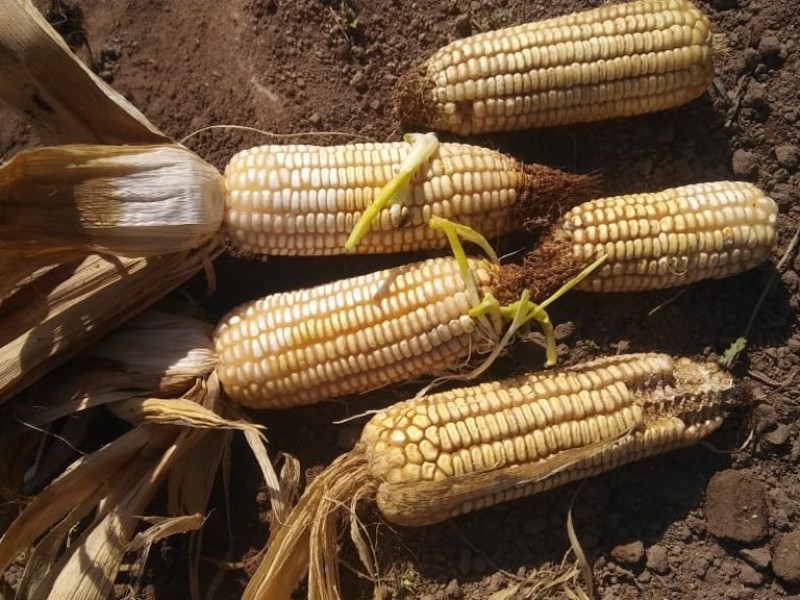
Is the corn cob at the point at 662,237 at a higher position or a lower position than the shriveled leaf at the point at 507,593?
higher

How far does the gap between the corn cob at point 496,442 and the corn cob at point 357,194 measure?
2.84 ft

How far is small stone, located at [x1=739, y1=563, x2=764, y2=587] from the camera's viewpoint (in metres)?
3.78

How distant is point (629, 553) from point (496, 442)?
115 cm

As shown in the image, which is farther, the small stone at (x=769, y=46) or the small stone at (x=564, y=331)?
the small stone at (x=769, y=46)

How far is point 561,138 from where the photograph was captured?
4.03 m

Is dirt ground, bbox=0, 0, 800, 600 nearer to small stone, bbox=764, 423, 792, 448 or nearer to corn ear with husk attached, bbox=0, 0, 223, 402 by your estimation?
small stone, bbox=764, 423, 792, 448

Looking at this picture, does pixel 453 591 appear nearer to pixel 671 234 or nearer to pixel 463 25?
pixel 671 234

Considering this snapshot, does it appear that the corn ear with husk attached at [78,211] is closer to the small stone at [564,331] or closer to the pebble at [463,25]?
the pebble at [463,25]

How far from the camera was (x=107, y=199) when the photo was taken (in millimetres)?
3076

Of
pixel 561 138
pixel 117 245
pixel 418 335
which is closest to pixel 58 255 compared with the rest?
pixel 117 245

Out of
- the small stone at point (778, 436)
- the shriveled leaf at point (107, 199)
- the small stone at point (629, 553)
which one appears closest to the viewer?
the shriveled leaf at point (107, 199)

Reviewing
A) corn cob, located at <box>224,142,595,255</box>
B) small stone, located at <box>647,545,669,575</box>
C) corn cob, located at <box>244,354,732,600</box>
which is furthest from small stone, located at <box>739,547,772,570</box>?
corn cob, located at <box>224,142,595,255</box>

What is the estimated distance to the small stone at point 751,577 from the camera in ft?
12.4

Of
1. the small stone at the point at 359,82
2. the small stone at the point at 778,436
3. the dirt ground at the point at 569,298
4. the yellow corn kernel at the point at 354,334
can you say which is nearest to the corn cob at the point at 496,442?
the yellow corn kernel at the point at 354,334
